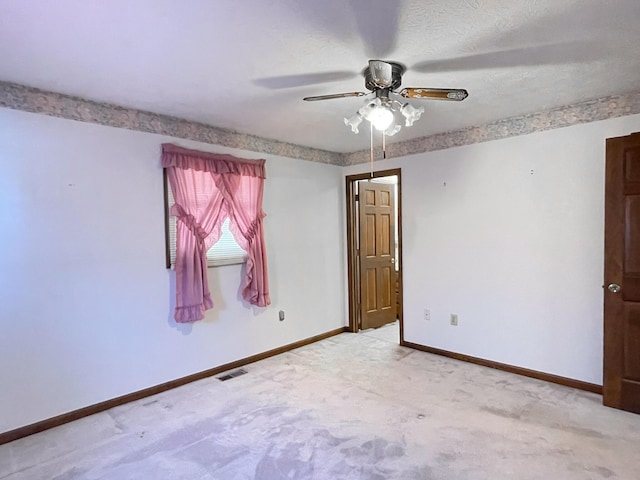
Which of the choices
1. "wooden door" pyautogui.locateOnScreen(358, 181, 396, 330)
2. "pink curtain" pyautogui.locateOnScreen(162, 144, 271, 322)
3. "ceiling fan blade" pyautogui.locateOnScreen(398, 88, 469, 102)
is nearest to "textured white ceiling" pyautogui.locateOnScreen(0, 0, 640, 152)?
"ceiling fan blade" pyautogui.locateOnScreen(398, 88, 469, 102)

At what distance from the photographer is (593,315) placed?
120 inches

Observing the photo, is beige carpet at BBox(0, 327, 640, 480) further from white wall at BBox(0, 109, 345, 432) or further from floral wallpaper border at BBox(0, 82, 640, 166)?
floral wallpaper border at BBox(0, 82, 640, 166)

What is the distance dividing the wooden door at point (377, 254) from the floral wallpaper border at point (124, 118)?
4.48ft

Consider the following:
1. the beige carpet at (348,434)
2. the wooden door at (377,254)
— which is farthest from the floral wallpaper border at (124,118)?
the beige carpet at (348,434)

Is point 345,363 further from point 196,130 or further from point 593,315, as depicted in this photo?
point 196,130

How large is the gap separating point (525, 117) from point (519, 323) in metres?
1.88

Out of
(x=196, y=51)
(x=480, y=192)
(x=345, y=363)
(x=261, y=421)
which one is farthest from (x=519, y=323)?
(x=196, y=51)

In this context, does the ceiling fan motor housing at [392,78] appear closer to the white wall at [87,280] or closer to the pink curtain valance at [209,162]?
the pink curtain valance at [209,162]

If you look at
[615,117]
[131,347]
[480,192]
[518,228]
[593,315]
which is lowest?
[131,347]

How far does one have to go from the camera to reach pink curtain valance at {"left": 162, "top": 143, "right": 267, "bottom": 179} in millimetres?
3193

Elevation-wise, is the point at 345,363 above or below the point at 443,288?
below

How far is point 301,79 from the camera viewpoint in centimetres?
245

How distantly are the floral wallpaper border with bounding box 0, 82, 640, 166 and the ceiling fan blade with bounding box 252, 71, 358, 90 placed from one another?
118 centimetres

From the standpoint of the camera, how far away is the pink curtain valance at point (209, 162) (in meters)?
3.19
